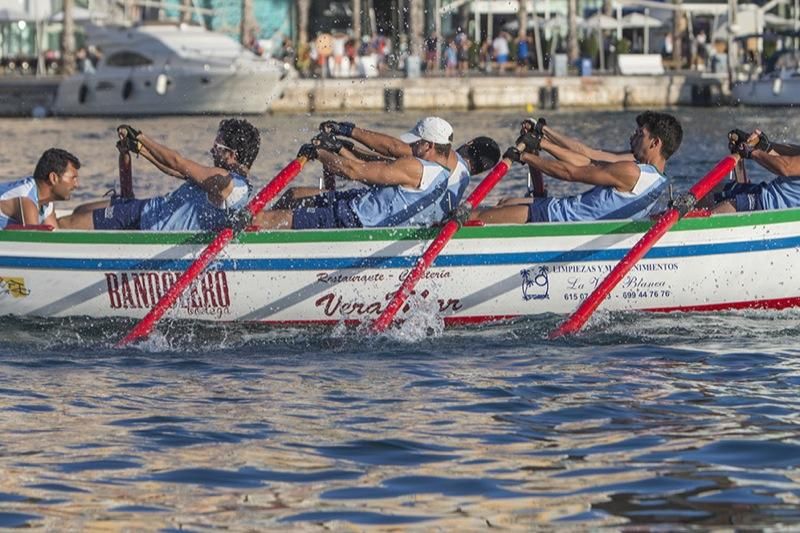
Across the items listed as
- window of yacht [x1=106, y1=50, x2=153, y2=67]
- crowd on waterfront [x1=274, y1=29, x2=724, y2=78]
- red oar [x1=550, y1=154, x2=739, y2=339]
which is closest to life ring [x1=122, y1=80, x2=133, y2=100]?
window of yacht [x1=106, y1=50, x2=153, y2=67]

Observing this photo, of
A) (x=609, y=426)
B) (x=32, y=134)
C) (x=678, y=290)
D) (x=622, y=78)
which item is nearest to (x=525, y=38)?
(x=622, y=78)

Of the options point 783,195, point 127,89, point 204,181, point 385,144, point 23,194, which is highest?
point 385,144

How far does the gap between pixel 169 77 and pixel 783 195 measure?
3491 cm

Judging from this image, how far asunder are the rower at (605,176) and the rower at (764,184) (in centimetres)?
52

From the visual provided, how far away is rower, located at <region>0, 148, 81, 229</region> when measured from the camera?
559 inches

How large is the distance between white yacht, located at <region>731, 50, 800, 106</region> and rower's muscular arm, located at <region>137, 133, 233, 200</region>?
3666 cm

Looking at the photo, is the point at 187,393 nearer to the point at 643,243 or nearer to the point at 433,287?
the point at 433,287

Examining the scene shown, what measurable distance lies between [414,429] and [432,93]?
38.6 m

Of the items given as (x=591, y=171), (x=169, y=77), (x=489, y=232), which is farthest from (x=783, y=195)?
(x=169, y=77)

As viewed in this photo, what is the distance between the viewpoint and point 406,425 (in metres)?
10.9

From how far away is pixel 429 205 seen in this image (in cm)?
1420

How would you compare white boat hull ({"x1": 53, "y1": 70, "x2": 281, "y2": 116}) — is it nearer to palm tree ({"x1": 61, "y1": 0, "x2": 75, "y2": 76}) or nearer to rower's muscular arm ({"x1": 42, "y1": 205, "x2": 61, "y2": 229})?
palm tree ({"x1": 61, "y1": 0, "x2": 75, "y2": 76})

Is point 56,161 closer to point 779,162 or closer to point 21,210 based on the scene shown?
point 21,210

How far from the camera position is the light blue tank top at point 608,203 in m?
14.0
